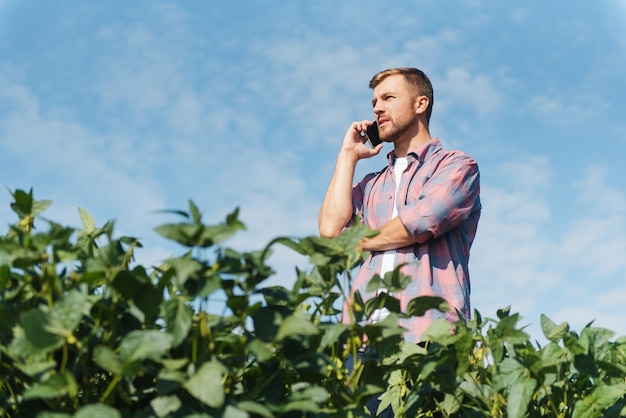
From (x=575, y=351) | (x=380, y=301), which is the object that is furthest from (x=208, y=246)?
(x=575, y=351)

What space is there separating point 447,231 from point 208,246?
2005 mm

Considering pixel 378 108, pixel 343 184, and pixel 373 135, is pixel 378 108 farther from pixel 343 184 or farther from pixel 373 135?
pixel 343 184

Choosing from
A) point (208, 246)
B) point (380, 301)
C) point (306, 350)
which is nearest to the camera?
point (208, 246)

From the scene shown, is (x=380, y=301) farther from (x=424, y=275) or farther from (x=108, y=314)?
(x=424, y=275)

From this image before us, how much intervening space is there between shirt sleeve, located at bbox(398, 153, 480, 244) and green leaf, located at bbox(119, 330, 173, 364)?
186 cm

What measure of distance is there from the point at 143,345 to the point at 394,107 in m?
2.77

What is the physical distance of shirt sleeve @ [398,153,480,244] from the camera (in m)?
3.27

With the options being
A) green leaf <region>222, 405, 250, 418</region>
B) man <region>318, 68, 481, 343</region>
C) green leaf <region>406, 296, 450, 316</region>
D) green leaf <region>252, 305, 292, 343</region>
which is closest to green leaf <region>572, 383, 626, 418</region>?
green leaf <region>406, 296, 450, 316</region>

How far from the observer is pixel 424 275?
3.38m

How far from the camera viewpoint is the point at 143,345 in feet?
5.08

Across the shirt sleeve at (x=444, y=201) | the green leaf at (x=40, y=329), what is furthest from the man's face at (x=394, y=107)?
the green leaf at (x=40, y=329)

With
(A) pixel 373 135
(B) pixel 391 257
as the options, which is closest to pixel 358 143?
(A) pixel 373 135

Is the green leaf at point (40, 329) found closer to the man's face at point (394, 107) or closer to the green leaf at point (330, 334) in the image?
the green leaf at point (330, 334)

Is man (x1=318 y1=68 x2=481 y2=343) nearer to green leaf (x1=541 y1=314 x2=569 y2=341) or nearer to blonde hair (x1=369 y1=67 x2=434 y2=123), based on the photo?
blonde hair (x1=369 y1=67 x2=434 y2=123)
